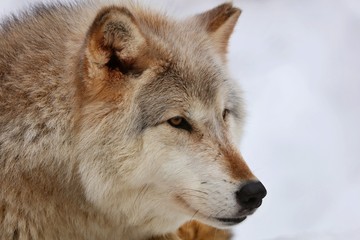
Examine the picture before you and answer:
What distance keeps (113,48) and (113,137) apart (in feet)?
1.42

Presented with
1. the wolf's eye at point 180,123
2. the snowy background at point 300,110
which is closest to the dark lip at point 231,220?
the wolf's eye at point 180,123

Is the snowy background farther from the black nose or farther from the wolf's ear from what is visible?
the black nose

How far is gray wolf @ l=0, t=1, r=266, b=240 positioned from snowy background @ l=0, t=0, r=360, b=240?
0.91m

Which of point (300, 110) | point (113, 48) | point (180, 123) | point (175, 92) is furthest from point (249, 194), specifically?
point (300, 110)

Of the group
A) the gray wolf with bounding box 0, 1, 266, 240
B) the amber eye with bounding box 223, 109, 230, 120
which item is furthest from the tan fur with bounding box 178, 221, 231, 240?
the amber eye with bounding box 223, 109, 230, 120

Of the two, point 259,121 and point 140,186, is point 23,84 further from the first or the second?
point 259,121

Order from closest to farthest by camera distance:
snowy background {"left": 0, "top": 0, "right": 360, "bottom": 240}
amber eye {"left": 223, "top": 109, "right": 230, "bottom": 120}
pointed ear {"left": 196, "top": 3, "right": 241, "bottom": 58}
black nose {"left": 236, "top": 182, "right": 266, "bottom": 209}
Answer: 1. black nose {"left": 236, "top": 182, "right": 266, "bottom": 209}
2. amber eye {"left": 223, "top": 109, "right": 230, "bottom": 120}
3. pointed ear {"left": 196, "top": 3, "right": 241, "bottom": 58}
4. snowy background {"left": 0, "top": 0, "right": 360, "bottom": 240}

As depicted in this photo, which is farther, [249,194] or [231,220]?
[231,220]

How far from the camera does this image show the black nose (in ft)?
10.1

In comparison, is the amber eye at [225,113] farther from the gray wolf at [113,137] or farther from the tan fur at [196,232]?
the tan fur at [196,232]

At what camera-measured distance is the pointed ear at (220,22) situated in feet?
12.6

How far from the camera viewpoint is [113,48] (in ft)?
10.6

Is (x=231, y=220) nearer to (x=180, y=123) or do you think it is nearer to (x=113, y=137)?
(x=180, y=123)

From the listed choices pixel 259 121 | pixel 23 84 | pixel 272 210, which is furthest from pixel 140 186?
pixel 259 121
